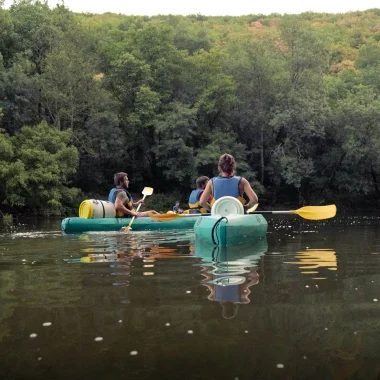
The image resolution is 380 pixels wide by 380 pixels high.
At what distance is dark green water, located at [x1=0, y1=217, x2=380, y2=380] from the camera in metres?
2.52

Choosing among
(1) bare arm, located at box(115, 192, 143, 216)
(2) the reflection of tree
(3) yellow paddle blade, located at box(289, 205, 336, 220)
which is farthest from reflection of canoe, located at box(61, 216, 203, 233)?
(2) the reflection of tree

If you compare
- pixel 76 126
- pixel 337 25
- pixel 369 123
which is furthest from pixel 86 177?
pixel 337 25

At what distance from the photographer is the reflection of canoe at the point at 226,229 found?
727 centimetres

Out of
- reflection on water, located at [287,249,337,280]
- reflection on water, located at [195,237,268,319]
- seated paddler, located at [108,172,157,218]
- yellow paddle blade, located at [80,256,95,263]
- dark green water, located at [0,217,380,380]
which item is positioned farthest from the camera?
seated paddler, located at [108,172,157,218]

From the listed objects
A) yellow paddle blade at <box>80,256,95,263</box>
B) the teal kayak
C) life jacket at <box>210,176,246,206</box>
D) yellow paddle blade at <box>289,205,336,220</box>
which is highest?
life jacket at <box>210,176,246,206</box>

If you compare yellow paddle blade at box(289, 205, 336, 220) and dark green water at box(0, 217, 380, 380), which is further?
yellow paddle blade at box(289, 205, 336, 220)

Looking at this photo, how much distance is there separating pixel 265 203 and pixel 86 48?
12695 millimetres

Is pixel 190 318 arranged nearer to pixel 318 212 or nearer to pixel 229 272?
pixel 229 272

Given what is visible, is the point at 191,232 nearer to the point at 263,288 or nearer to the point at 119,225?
the point at 119,225

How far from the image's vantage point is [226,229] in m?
7.25

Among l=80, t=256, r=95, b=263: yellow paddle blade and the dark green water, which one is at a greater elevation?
the dark green water

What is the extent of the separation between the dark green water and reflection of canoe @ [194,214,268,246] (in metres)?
1.16

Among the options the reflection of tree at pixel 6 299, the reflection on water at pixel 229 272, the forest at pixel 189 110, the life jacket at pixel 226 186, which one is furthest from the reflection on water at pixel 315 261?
the forest at pixel 189 110

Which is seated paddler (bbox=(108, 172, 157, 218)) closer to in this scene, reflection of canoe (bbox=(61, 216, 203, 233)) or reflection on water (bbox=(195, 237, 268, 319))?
reflection of canoe (bbox=(61, 216, 203, 233))
